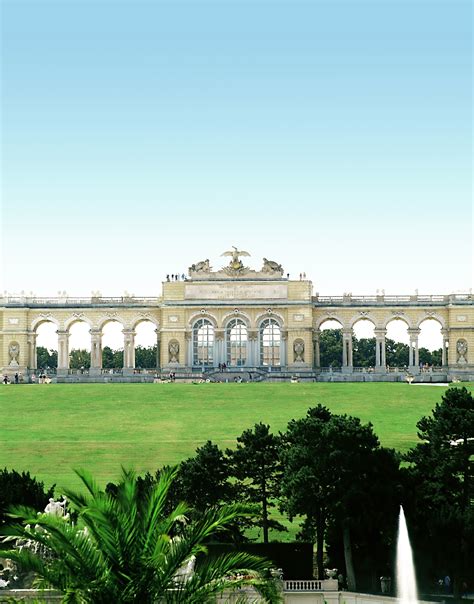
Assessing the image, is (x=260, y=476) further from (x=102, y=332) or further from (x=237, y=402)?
(x=102, y=332)

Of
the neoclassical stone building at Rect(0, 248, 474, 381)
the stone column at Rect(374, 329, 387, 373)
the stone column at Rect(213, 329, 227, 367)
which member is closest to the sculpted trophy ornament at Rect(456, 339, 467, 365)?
the neoclassical stone building at Rect(0, 248, 474, 381)

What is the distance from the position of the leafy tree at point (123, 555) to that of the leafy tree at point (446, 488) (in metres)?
18.6

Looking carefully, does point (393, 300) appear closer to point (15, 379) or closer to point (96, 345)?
point (96, 345)

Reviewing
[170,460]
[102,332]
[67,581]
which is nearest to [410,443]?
[170,460]

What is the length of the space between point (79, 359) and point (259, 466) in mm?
83303

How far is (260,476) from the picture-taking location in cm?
3794

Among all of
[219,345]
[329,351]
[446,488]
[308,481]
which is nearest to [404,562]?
[446,488]

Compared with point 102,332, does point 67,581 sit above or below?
below

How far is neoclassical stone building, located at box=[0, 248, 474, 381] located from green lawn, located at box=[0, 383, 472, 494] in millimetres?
15376

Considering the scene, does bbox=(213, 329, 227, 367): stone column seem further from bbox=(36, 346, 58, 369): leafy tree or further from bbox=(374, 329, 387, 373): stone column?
bbox=(36, 346, 58, 369): leafy tree

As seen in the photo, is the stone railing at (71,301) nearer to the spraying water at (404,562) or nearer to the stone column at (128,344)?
the stone column at (128,344)

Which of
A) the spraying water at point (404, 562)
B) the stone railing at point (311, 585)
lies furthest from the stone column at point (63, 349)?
the stone railing at point (311, 585)

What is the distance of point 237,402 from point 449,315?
94.7 feet

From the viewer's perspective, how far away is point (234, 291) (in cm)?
8450
